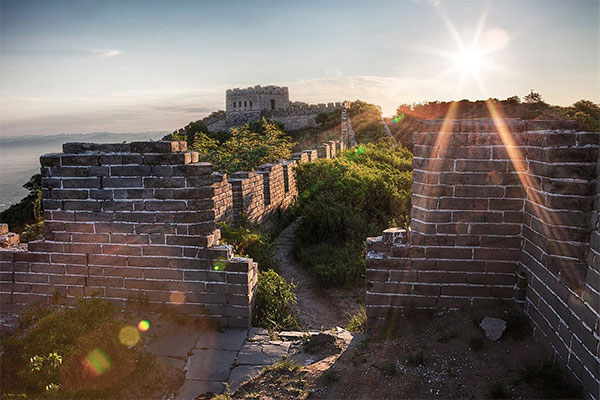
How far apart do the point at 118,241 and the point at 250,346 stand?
5.49 ft

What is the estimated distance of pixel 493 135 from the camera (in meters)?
3.42

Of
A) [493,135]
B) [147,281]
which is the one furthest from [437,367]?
[147,281]

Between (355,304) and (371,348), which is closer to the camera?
(371,348)

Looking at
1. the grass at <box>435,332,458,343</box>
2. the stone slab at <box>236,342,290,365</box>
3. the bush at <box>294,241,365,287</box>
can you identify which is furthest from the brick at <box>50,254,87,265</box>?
the bush at <box>294,241,365,287</box>

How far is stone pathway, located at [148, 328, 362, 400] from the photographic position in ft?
10.8

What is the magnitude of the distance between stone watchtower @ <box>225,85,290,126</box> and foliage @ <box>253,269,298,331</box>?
49.4 meters

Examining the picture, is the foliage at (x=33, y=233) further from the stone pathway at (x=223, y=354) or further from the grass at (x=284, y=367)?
the grass at (x=284, y=367)

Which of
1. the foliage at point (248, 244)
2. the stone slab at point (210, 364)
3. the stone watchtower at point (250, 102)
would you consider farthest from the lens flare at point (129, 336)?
the stone watchtower at point (250, 102)

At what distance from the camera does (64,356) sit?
10.1 feet

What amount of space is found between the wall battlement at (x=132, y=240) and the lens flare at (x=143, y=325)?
209 millimetres

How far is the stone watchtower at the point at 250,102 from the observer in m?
53.6

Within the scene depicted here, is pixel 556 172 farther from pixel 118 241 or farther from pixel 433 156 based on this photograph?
pixel 118 241

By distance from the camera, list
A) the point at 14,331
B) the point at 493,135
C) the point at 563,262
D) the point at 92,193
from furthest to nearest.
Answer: the point at 92,193 < the point at 14,331 < the point at 493,135 < the point at 563,262

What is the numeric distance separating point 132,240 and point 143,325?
0.84m
